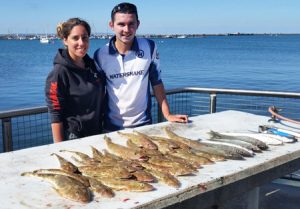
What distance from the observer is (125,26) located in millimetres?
4438

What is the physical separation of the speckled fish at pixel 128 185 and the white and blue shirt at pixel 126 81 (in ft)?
6.33

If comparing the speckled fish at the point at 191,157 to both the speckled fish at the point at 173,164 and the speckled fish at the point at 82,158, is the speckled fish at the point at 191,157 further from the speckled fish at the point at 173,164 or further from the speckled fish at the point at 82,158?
the speckled fish at the point at 82,158

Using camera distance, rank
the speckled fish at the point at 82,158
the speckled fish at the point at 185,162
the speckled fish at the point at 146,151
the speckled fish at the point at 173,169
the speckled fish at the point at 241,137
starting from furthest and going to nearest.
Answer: the speckled fish at the point at 241,137, the speckled fish at the point at 146,151, the speckled fish at the point at 82,158, the speckled fish at the point at 185,162, the speckled fish at the point at 173,169

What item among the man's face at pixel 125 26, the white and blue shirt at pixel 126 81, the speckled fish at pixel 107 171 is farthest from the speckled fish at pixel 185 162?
the man's face at pixel 125 26

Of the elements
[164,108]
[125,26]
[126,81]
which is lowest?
[164,108]

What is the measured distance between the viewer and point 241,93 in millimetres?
6688

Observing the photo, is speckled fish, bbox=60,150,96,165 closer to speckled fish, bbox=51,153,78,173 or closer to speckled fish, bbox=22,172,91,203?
speckled fish, bbox=51,153,78,173

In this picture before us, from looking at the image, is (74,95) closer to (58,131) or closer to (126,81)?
(58,131)

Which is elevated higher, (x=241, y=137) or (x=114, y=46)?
(x=114, y=46)

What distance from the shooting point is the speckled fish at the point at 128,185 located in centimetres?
272

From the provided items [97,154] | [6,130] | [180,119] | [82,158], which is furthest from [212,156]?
[6,130]

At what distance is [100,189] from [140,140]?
1192mm

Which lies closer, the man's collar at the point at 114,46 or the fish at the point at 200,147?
the fish at the point at 200,147

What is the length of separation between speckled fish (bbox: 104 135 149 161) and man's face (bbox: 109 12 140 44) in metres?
1.23
